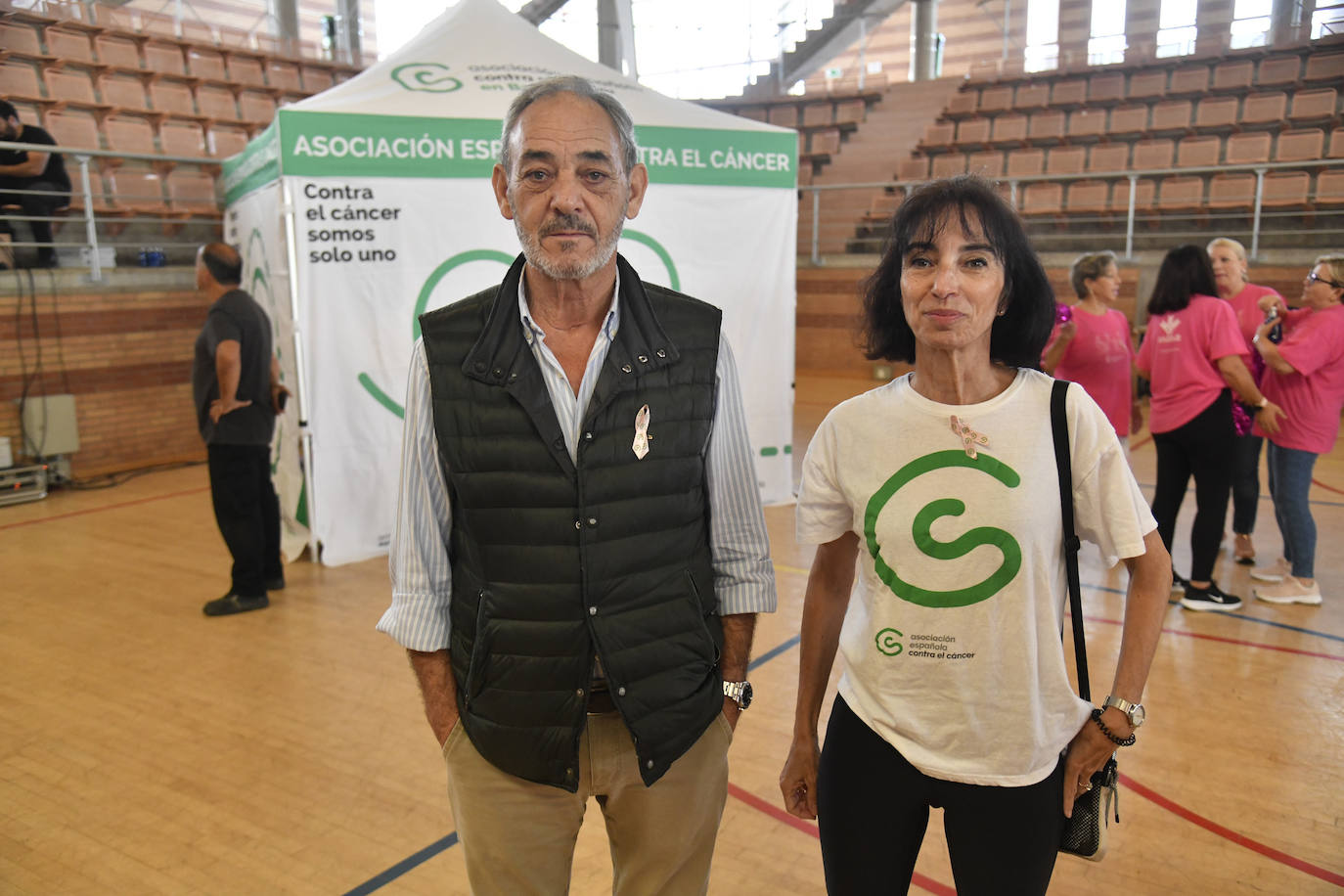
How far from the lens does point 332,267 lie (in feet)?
15.9

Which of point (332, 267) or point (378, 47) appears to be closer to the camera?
point (332, 267)

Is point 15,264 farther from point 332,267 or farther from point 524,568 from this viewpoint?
point 524,568

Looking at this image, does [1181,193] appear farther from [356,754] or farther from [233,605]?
[356,754]

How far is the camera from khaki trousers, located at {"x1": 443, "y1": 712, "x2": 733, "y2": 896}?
1.44m

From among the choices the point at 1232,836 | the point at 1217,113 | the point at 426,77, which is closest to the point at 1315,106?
the point at 1217,113

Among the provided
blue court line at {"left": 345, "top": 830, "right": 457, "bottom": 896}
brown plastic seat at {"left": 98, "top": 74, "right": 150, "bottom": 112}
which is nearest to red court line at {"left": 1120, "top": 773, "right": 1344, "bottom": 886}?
blue court line at {"left": 345, "top": 830, "right": 457, "bottom": 896}

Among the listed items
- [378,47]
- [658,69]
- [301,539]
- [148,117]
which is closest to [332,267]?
[301,539]

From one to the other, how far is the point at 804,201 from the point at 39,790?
11573 mm

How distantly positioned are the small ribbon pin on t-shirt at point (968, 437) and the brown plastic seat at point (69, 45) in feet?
37.6

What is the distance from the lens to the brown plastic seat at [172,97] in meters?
10.3

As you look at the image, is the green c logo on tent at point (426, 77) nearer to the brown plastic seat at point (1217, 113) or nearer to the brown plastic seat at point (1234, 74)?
the brown plastic seat at point (1217, 113)

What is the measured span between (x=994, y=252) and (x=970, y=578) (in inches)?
19.1

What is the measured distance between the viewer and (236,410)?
435 centimetres

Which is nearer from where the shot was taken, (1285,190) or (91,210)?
(91,210)
